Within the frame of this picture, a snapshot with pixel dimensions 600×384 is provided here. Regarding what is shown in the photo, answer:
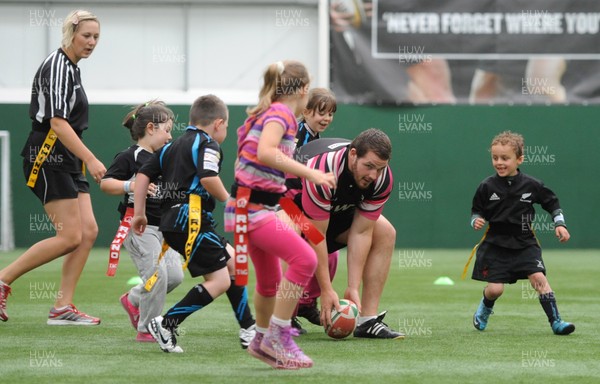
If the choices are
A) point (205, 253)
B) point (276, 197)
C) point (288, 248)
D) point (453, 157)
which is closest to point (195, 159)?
point (205, 253)

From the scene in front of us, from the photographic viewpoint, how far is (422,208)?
16656 millimetres

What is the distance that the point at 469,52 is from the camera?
16656 millimetres

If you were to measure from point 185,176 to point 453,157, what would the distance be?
35.6 feet

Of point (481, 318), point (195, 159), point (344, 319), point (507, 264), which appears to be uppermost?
point (195, 159)

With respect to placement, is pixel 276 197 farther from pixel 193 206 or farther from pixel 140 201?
pixel 140 201

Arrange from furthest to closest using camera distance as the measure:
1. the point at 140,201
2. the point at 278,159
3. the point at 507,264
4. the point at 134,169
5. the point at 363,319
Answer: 1. the point at 507,264
2. the point at 134,169
3. the point at 363,319
4. the point at 140,201
5. the point at 278,159

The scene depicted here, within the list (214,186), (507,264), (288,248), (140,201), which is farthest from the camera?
(507,264)

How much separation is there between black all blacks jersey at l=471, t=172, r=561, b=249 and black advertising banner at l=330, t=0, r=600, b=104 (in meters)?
8.84

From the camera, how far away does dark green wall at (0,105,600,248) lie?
1652 centimetres

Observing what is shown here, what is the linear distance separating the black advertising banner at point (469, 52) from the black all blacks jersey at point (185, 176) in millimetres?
10493

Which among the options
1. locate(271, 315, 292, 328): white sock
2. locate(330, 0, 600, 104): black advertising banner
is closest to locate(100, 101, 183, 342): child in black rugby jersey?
locate(271, 315, 292, 328): white sock

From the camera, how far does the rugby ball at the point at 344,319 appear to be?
263 inches

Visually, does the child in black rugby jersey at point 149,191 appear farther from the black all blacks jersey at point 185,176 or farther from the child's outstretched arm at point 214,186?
the child's outstretched arm at point 214,186

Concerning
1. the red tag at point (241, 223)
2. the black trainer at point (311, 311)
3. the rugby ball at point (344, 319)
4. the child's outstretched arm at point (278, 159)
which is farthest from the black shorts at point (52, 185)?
the child's outstretched arm at point (278, 159)
